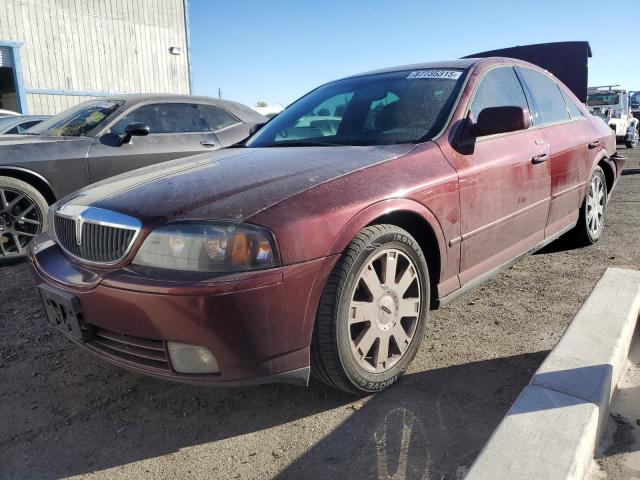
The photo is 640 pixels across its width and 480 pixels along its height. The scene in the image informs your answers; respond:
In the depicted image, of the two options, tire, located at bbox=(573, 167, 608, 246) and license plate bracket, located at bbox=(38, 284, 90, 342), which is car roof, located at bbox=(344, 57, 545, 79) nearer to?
tire, located at bbox=(573, 167, 608, 246)

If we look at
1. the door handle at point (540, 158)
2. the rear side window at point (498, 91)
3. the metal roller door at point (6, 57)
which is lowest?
the door handle at point (540, 158)

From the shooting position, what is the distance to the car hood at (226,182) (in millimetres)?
2045

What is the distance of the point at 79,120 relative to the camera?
17.0 ft

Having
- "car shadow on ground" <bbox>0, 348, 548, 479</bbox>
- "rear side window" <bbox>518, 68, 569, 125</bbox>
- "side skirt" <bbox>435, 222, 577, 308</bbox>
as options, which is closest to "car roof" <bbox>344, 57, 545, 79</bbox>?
"rear side window" <bbox>518, 68, 569, 125</bbox>

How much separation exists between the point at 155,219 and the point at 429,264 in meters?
Result: 1.36

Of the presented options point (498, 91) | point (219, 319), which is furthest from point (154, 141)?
point (219, 319)

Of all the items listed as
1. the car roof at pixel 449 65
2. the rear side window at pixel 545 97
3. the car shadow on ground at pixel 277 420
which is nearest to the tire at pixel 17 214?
the car shadow on ground at pixel 277 420

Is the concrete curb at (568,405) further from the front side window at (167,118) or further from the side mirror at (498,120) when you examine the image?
the front side window at (167,118)

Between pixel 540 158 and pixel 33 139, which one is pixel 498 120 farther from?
pixel 33 139

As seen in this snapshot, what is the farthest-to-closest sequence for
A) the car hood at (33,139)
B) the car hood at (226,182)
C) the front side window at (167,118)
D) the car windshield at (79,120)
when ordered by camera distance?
the front side window at (167,118) < the car windshield at (79,120) < the car hood at (33,139) < the car hood at (226,182)

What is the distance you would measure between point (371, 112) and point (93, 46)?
17.0 meters

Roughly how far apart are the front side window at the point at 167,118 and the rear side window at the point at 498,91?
325 cm

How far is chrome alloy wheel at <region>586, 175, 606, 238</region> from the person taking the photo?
4402mm

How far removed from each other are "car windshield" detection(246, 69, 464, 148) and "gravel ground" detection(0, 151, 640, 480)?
1.18 meters
